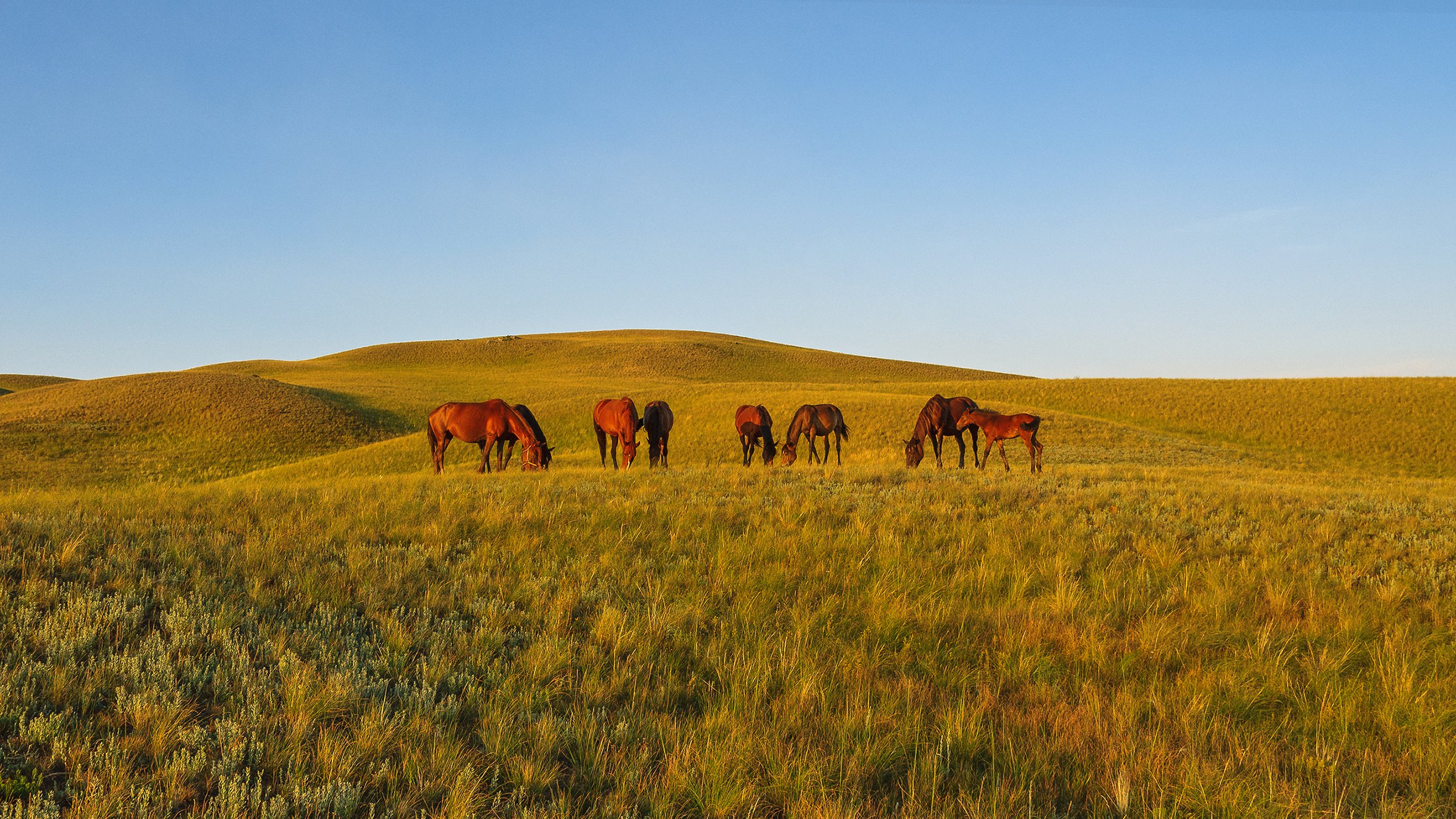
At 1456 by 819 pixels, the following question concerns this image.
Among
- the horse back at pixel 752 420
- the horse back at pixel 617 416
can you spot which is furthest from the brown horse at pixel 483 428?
the horse back at pixel 752 420

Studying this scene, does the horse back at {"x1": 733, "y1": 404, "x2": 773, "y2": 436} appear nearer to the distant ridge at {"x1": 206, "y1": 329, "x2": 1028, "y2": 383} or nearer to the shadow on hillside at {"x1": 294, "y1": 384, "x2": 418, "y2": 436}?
the shadow on hillside at {"x1": 294, "y1": 384, "x2": 418, "y2": 436}

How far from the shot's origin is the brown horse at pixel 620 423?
19.3m

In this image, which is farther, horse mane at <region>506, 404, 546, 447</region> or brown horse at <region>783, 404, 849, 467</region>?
brown horse at <region>783, 404, 849, 467</region>

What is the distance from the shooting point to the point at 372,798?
10.5ft

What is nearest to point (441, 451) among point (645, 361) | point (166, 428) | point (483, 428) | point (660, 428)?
point (483, 428)

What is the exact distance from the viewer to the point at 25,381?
123 metres

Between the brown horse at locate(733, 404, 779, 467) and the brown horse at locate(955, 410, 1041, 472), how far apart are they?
229 inches

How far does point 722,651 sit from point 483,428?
15.1 metres

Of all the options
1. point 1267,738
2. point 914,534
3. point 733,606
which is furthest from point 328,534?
point 1267,738

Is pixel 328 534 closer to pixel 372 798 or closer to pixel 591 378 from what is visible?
pixel 372 798

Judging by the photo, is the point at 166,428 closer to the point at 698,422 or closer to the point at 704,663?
the point at 698,422

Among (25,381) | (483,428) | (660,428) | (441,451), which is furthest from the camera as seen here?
(25,381)

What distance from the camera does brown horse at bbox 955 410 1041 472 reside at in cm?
1886

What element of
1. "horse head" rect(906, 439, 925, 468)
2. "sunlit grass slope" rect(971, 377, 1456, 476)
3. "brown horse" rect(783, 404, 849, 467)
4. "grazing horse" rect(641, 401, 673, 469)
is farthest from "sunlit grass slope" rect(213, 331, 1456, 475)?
"grazing horse" rect(641, 401, 673, 469)
